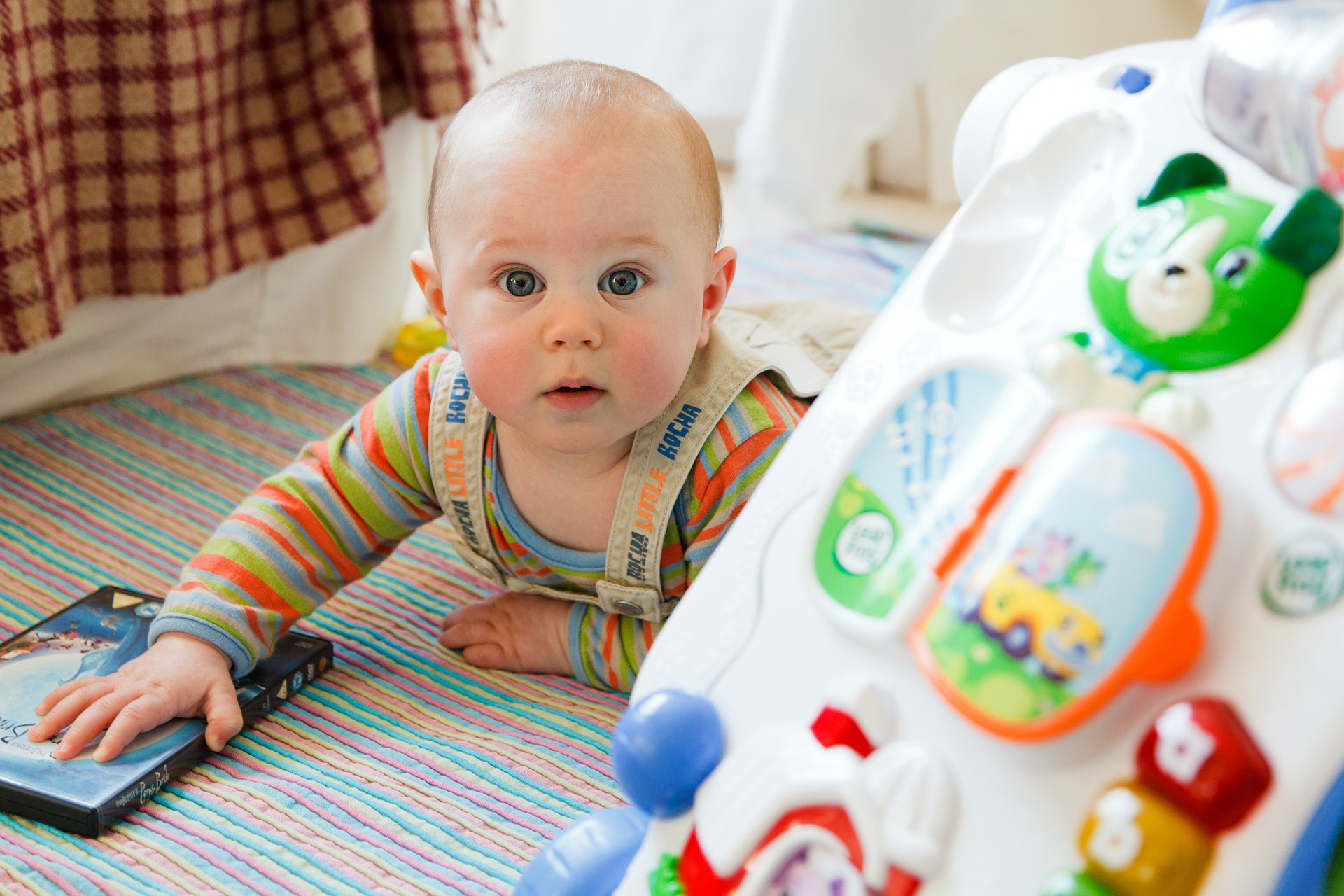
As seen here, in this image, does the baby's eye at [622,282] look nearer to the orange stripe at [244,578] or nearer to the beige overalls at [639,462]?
the beige overalls at [639,462]

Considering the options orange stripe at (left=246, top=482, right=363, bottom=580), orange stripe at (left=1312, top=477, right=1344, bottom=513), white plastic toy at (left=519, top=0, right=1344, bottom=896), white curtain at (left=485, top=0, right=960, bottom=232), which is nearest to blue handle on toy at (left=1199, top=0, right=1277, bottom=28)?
white plastic toy at (left=519, top=0, right=1344, bottom=896)

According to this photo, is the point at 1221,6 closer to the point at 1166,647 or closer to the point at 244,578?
the point at 1166,647

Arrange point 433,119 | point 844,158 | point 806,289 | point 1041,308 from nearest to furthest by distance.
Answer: point 1041,308
point 433,119
point 806,289
point 844,158

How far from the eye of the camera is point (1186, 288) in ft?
1.43

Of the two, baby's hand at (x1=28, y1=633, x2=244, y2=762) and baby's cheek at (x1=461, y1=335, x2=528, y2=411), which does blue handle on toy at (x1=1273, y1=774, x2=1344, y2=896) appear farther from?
baby's hand at (x1=28, y1=633, x2=244, y2=762)

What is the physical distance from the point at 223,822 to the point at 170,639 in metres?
0.13

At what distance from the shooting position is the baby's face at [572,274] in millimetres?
652

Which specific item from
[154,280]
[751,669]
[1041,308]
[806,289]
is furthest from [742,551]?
[806,289]

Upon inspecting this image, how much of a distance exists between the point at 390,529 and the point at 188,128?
0.43 meters

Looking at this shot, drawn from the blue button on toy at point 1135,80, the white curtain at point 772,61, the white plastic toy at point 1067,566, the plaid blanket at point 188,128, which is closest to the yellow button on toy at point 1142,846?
the white plastic toy at point 1067,566

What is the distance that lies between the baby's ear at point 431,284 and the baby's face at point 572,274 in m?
0.05

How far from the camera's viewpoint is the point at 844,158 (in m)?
1.72

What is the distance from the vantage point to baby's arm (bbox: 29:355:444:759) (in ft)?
2.26

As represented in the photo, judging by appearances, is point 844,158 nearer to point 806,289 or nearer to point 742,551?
point 806,289
